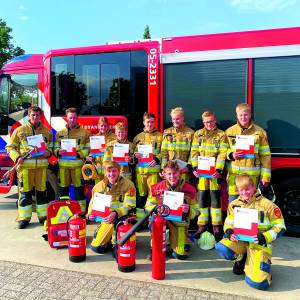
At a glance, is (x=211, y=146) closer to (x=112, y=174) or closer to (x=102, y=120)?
(x=112, y=174)

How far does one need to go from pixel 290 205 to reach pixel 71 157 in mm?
3403

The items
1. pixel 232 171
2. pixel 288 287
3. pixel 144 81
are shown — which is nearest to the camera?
pixel 288 287

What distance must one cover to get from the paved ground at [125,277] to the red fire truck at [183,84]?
1.48 metres

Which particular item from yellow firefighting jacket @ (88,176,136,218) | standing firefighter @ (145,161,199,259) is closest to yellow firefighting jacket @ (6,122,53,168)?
yellow firefighting jacket @ (88,176,136,218)

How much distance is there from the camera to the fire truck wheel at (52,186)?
5.82m

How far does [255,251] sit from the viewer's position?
3.52 metres

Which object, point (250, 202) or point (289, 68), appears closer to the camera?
point (250, 202)

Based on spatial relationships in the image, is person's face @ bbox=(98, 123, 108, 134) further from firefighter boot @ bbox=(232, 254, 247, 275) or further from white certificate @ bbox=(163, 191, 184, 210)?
firefighter boot @ bbox=(232, 254, 247, 275)

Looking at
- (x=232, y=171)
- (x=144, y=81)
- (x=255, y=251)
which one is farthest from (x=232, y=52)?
(x=255, y=251)

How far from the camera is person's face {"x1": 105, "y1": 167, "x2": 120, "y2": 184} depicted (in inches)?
166

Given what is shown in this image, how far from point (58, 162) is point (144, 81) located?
192 cm

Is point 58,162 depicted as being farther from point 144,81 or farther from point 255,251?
point 255,251

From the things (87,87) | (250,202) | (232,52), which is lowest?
(250,202)

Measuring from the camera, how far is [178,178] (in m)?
4.19
